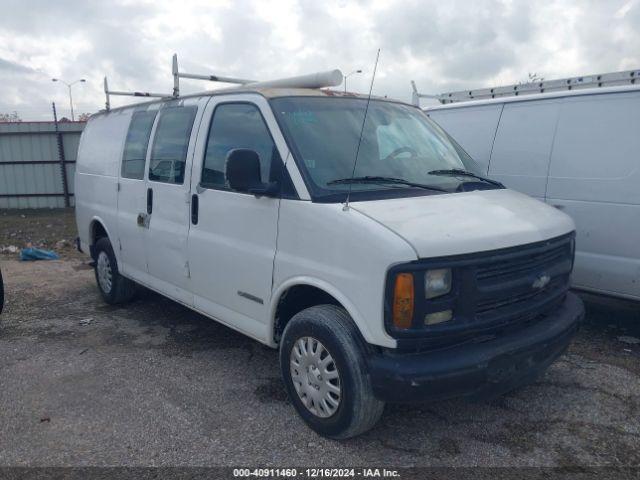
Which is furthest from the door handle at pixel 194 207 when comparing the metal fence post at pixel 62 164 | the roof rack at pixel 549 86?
the metal fence post at pixel 62 164

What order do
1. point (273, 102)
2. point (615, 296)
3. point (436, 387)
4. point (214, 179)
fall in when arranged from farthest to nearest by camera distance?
point (615, 296)
point (214, 179)
point (273, 102)
point (436, 387)

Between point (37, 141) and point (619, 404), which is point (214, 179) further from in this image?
point (37, 141)

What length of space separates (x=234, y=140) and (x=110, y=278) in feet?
9.40

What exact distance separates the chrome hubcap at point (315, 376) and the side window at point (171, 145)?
184 cm

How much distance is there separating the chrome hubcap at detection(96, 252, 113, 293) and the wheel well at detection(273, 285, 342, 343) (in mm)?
3019

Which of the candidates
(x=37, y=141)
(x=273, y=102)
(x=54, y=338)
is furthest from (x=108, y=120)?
(x=37, y=141)

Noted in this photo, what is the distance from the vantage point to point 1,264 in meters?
8.91

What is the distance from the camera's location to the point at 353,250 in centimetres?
304

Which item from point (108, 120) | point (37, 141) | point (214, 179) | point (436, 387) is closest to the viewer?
point (436, 387)

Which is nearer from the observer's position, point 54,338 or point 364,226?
point 364,226

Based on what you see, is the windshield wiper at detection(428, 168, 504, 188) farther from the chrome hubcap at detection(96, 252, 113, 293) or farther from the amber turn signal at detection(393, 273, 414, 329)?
the chrome hubcap at detection(96, 252, 113, 293)

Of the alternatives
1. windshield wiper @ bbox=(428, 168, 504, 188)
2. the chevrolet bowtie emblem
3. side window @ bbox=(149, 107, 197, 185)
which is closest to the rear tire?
side window @ bbox=(149, 107, 197, 185)

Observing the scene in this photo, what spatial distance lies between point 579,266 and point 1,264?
8.36m

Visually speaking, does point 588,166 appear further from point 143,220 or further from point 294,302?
point 143,220
